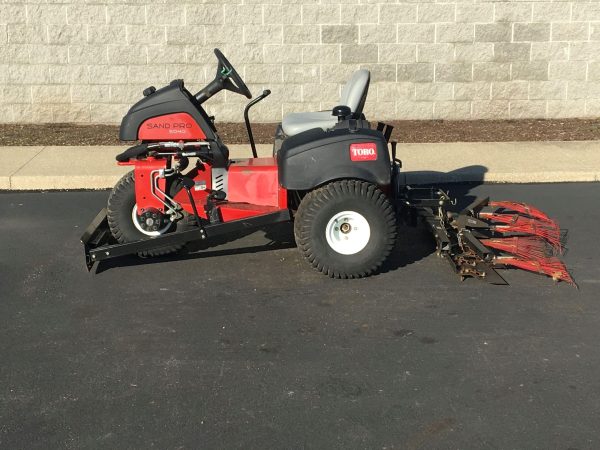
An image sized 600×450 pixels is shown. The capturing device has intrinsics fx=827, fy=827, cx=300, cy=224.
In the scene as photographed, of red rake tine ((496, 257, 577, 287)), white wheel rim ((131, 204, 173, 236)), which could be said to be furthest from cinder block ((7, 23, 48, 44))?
red rake tine ((496, 257, 577, 287))

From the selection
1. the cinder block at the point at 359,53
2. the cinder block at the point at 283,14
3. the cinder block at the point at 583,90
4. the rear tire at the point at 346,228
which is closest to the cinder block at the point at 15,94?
the cinder block at the point at 283,14

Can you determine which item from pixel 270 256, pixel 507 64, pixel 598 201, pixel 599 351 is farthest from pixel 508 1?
pixel 599 351

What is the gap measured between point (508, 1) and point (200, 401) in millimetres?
8215

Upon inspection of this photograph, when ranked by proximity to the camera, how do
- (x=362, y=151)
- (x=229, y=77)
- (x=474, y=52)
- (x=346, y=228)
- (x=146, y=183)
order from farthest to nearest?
A: (x=474, y=52)
(x=229, y=77)
(x=146, y=183)
(x=346, y=228)
(x=362, y=151)

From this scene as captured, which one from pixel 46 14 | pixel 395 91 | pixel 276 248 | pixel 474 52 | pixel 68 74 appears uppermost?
pixel 46 14

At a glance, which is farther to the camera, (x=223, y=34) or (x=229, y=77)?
(x=223, y=34)

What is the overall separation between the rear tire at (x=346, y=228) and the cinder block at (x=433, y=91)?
5631 mm

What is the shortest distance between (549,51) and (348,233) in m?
6.36

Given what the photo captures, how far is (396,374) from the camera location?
13.9 feet

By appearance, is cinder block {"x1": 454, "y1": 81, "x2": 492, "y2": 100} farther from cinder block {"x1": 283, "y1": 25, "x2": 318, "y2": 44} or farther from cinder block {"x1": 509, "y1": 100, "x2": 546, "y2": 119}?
cinder block {"x1": 283, "y1": 25, "x2": 318, "y2": 44}

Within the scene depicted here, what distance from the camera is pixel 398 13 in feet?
34.7

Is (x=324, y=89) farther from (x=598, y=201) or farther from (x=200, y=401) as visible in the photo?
(x=200, y=401)

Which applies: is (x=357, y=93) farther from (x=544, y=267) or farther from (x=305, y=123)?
(x=544, y=267)

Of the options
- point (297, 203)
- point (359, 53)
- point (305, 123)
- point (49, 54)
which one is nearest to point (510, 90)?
point (359, 53)
